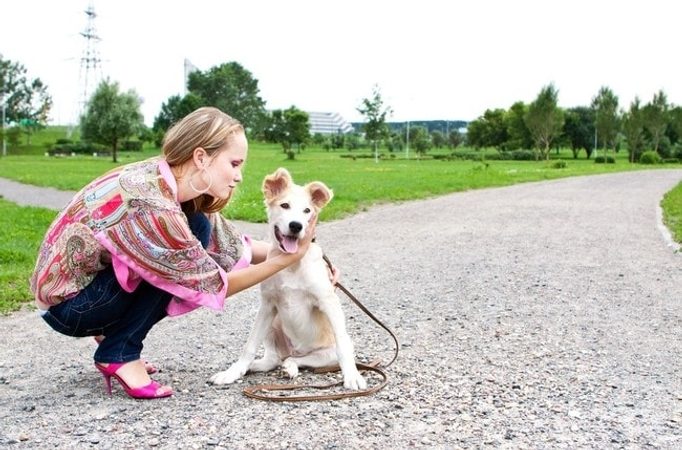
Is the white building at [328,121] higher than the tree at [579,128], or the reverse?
the white building at [328,121]

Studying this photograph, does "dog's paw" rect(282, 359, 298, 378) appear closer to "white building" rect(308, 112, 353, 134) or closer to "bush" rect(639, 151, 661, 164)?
"bush" rect(639, 151, 661, 164)

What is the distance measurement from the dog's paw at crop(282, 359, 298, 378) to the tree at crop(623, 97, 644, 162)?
65.3 m

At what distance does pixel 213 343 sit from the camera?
5750 mm

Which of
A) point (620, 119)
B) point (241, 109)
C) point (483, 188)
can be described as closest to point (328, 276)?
point (483, 188)

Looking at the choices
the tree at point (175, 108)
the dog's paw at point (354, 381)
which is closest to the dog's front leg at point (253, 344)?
the dog's paw at point (354, 381)

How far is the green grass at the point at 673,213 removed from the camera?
13.2m

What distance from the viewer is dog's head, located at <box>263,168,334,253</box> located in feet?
14.2

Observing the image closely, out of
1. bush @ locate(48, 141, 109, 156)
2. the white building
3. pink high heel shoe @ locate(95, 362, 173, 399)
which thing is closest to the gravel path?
pink high heel shoe @ locate(95, 362, 173, 399)

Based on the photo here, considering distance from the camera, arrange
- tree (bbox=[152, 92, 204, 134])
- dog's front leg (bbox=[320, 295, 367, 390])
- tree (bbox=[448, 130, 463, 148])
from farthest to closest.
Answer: tree (bbox=[448, 130, 463, 148]) → tree (bbox=[152, 92, 204, 134]) → dog's front leg (bbox=[320, 295, 367, 390])

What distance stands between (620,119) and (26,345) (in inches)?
2659

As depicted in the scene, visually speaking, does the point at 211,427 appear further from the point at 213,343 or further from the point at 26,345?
the point at 26,345

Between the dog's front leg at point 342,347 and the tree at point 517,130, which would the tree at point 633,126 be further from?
the dog's front leg at point 342,347

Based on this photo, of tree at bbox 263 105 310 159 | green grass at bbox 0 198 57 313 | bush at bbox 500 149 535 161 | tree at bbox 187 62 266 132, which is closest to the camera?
green grass at bbox 0 198 57 313

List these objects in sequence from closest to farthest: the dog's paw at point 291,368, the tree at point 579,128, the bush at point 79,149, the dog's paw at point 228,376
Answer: the dog's paw at point 228,376, the dog's paw at point 291,368, the bush at point 79,149, the tree at point 579,128
